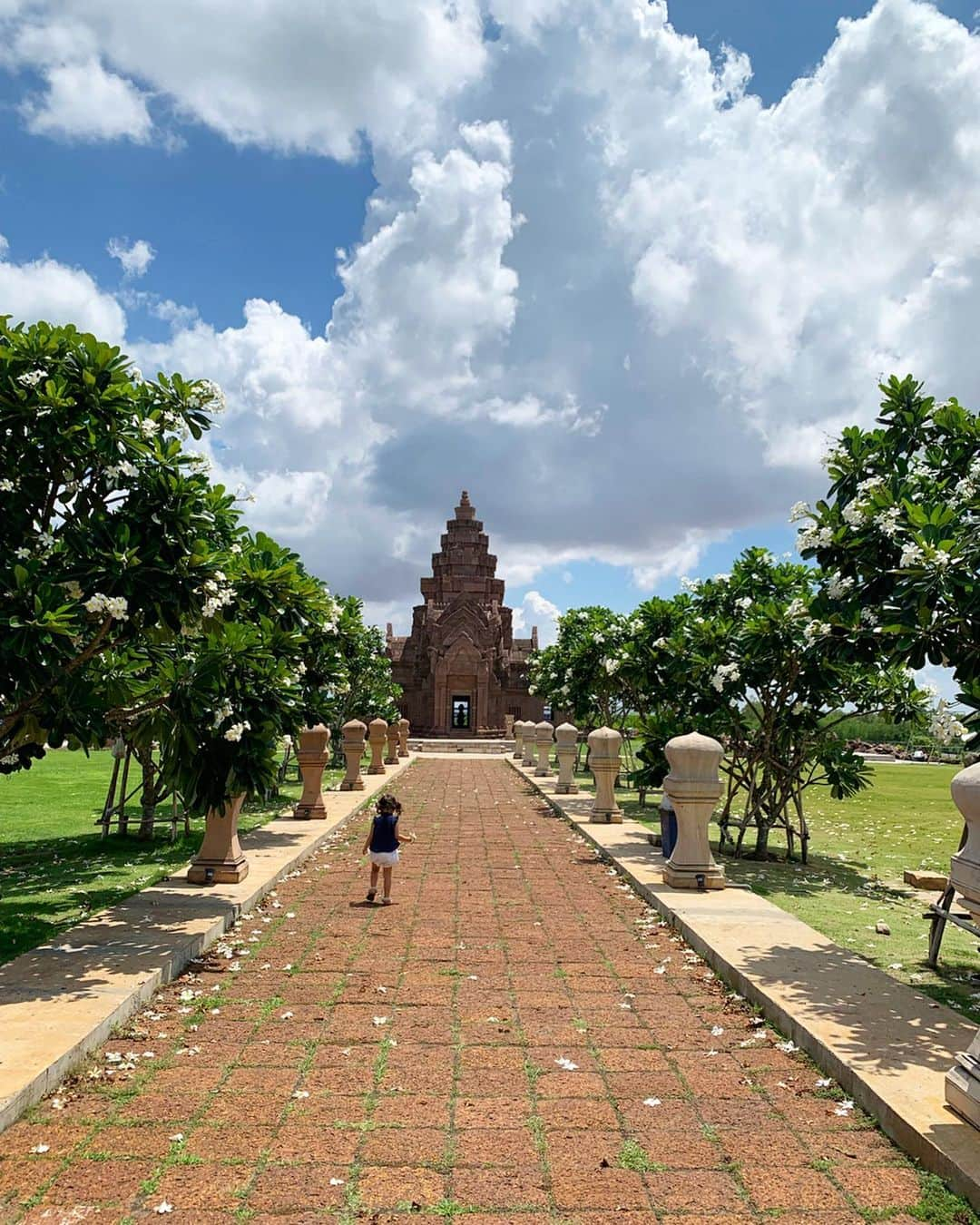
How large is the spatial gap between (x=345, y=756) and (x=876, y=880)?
44.1ft

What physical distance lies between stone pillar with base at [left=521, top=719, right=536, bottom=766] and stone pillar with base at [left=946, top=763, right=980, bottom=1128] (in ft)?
89.1

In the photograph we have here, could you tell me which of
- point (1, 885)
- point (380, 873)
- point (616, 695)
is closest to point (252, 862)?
point (380, 873)

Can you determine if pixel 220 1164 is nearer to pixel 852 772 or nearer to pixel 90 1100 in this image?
pixel 90 1100

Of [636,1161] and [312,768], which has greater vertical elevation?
[312,768]

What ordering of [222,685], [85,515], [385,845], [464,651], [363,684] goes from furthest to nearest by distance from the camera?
1. [464,651]
2. [363,684]
3. [385,845]
4. [222,685]
5. [85,515]

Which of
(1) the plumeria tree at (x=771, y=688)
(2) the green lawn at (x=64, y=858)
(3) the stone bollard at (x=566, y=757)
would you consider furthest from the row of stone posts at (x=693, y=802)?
(3) the stone bollard at (x=566, y=757)

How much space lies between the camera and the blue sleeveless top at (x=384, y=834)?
29.6ft

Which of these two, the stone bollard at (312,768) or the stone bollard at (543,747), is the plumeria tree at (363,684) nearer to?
the stone bollard at (543,747)

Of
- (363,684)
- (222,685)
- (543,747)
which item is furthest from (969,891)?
(363,684)

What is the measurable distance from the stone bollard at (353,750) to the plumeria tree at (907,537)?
47.4 feet

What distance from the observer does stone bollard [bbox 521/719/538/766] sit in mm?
32009

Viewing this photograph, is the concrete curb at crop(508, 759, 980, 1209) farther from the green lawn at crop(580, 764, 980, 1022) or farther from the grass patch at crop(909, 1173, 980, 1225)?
the green lawn at crop(580, 764, 980, 1022)

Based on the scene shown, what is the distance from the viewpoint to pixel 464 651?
57219 mm

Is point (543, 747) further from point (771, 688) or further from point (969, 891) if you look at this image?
point (969, 891)
